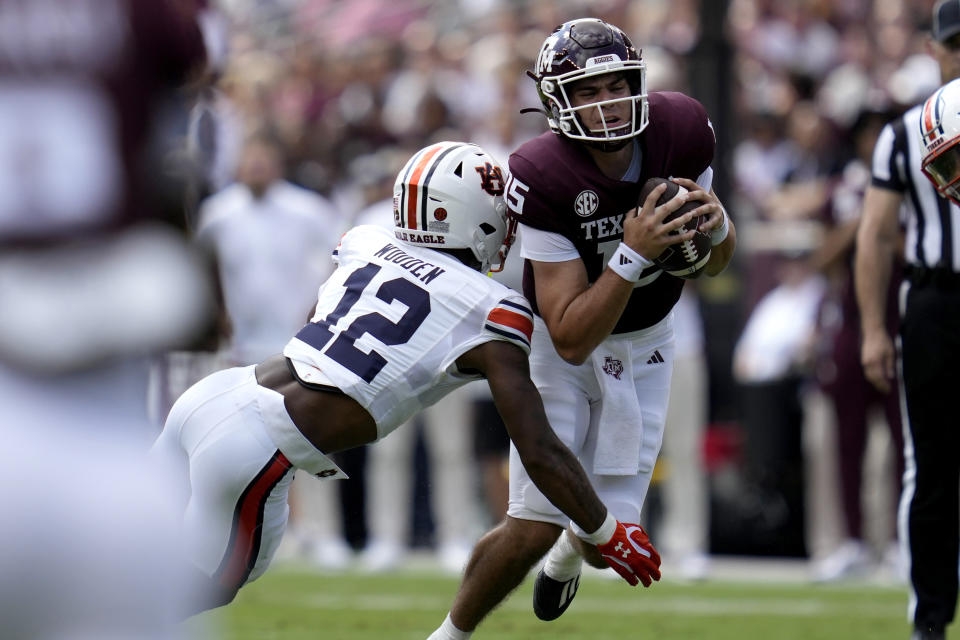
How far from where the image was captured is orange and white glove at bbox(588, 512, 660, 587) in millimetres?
4008

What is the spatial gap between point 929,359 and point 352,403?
2.01 metres

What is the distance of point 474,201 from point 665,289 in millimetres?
704

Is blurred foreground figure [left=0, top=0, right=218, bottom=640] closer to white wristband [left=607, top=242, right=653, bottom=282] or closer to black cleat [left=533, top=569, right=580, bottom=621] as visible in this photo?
white wristband [left=607, top=242, right=653, bottom=282]

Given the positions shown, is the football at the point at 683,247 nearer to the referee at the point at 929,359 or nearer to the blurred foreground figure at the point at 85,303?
the referee at the point at 929,359

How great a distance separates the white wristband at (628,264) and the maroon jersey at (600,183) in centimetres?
25

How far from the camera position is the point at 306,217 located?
28.2 feet

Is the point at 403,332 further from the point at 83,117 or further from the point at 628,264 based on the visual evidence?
the point at 83,117

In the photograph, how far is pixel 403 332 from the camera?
399 cm

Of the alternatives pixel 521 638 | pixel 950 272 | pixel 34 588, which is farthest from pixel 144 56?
pixel 521 638

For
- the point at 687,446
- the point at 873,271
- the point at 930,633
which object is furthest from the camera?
the point at 687,446

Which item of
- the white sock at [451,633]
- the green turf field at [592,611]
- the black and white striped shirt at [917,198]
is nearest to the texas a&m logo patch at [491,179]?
the white sock at [451,633]

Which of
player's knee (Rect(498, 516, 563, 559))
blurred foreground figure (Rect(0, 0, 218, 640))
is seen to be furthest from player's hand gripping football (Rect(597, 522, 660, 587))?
blurred foreground figure (Rect(0, 0, 218, 640))

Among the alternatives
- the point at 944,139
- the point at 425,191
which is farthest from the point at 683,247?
the point at 944,139

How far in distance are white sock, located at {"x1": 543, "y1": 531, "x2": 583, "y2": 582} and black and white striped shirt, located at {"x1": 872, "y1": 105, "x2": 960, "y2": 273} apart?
148 cm
